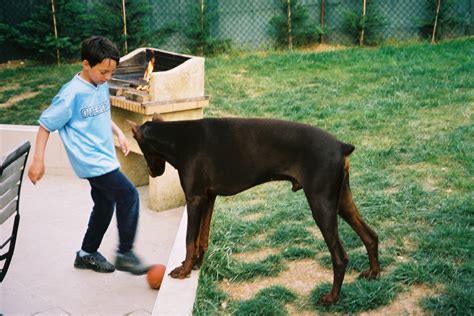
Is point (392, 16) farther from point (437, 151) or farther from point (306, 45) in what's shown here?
point (437, 151)

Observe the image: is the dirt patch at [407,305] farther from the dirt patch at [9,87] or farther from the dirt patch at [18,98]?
the dirt patch at [9,87]

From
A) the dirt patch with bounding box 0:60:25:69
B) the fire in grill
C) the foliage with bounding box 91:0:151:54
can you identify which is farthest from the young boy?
the dirt patch with bounding box 0:60:25:69

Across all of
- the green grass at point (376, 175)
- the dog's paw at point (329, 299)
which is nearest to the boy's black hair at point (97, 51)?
the green grass at point (376, 175)

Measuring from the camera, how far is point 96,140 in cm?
479

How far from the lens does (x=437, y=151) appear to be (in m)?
6.78

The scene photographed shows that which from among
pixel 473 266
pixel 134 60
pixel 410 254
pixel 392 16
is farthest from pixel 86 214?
pixel 392 16

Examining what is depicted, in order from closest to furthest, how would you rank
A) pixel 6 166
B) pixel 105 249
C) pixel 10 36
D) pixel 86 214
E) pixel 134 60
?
pixel 6 166, pixel 105 249, pixel 86 214, pixel 134 60, pixel 10 36

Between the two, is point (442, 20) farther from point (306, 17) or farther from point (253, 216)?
point (253, 216)

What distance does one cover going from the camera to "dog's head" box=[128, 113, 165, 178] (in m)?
4.32

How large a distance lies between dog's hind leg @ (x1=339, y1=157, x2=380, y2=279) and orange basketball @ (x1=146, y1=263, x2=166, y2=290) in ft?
4.80

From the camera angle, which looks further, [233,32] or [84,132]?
[233,32]

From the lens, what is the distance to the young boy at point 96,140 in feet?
15.1

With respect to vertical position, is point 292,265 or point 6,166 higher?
point 6,166

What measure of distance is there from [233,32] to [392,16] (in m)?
3.21
